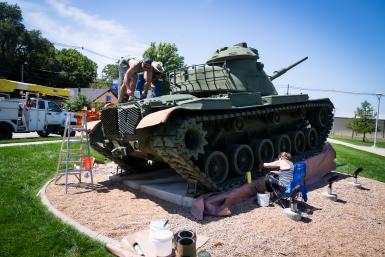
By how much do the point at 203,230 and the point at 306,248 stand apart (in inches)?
76.5

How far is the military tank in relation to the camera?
7367 mm

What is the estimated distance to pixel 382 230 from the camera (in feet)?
22.8

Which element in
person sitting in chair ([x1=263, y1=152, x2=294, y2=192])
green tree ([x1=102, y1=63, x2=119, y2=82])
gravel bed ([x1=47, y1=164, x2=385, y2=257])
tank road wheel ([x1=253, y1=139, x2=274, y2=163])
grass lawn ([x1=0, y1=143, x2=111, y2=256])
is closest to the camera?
grass lawn ([x1=0, y1=143, x2=111, y2=256])

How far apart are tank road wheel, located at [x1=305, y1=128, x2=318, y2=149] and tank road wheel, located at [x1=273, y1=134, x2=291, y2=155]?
4.75ft

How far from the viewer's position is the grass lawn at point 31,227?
18.0ft

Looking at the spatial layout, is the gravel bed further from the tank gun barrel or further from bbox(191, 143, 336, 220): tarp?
the tank gun barrel

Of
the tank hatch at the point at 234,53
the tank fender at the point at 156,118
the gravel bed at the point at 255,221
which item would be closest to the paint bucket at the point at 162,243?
the gravel bed at the point at 255,221

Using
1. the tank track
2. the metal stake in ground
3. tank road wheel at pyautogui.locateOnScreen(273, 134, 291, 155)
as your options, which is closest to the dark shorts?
the tank track

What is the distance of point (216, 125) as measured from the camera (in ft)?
29.9

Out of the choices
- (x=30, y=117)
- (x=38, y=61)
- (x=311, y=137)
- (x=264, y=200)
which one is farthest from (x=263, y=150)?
(x=38, y=61)

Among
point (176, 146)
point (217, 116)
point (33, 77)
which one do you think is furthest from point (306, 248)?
point (33, 77)

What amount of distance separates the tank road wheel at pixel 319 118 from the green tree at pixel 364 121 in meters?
30.4

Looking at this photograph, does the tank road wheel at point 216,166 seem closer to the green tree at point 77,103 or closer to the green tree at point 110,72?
the green tree at point 77,103

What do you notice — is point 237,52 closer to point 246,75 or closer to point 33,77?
point 246,75
